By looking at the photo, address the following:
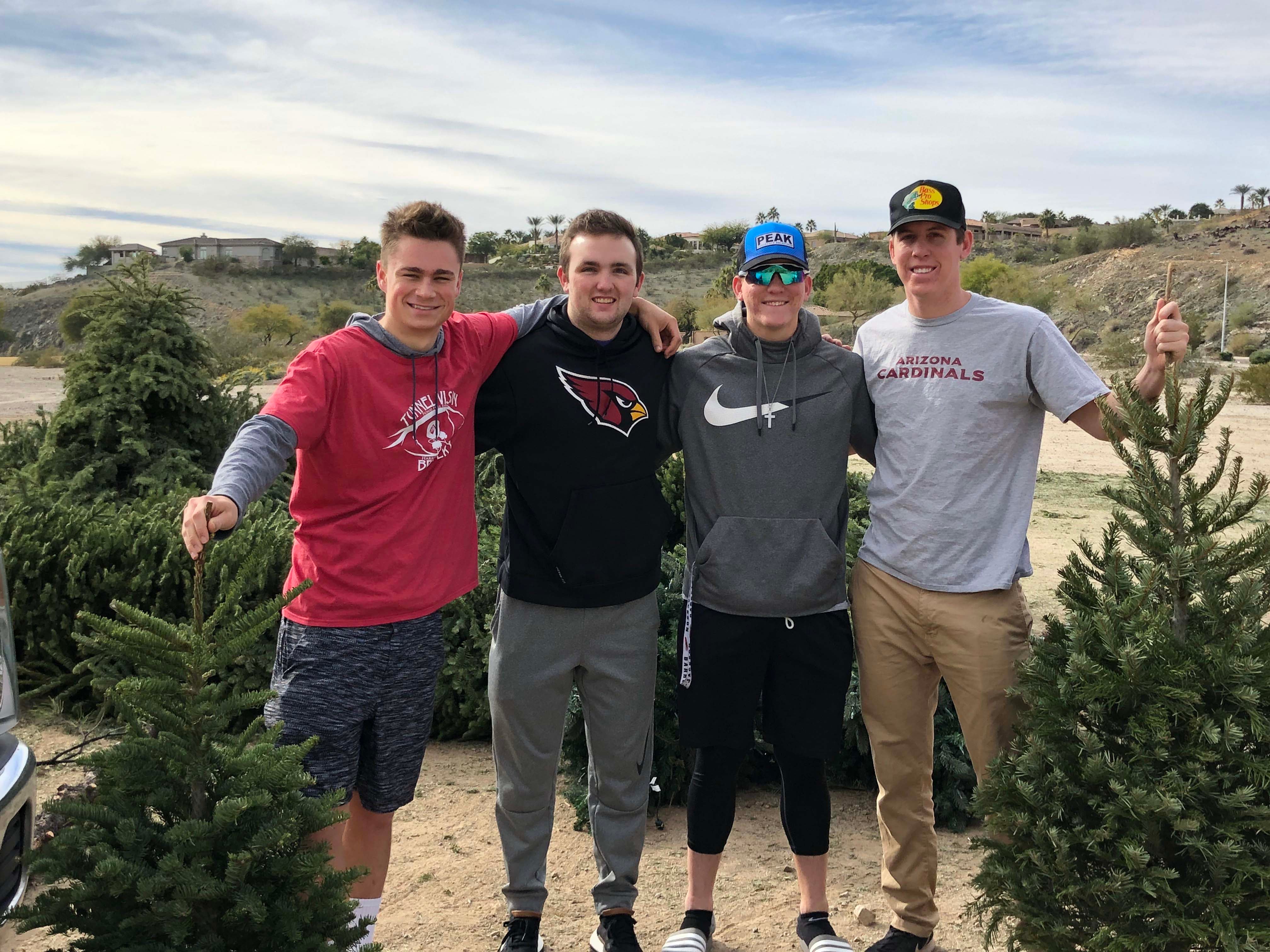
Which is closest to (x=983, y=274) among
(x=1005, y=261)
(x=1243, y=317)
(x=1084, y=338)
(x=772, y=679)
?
(x=1084, y=338)

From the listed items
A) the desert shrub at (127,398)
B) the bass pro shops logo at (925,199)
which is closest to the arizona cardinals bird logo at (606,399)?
the bass pro shops logo at (925,199)

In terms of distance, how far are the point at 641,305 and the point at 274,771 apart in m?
2.03

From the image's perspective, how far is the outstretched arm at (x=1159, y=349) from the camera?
107 inches

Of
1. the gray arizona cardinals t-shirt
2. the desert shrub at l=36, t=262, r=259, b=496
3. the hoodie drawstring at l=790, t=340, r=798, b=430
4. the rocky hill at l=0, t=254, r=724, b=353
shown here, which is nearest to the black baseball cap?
the gray arizona cardinals t-shirt

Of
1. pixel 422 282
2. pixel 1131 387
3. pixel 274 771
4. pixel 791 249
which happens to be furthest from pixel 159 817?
pixel 1131 387

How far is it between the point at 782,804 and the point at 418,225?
225cm

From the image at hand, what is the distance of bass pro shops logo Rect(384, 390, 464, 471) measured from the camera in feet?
9.70

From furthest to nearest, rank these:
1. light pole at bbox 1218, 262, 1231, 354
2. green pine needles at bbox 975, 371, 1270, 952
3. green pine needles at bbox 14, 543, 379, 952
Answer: light pole at bbox 1218, 262, 1231, 354
green pine needles at bbox 975, 371, 1270, 952
green pine needles at bbox 14, 543, 379, 952

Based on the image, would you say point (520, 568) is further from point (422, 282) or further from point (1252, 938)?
point (1252, 938)

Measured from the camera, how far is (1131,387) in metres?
2.70

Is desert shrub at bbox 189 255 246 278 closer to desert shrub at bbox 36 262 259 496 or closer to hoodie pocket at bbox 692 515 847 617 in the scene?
desert shrub at bbox 36 262 259 496

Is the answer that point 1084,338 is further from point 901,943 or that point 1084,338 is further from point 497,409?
point 497,409

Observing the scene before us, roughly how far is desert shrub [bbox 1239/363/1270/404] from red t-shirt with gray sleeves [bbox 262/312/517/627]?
24839mm

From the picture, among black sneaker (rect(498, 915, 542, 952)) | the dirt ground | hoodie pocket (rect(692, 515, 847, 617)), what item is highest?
hoodie pocket (rect(692, 515, 847, 617))
